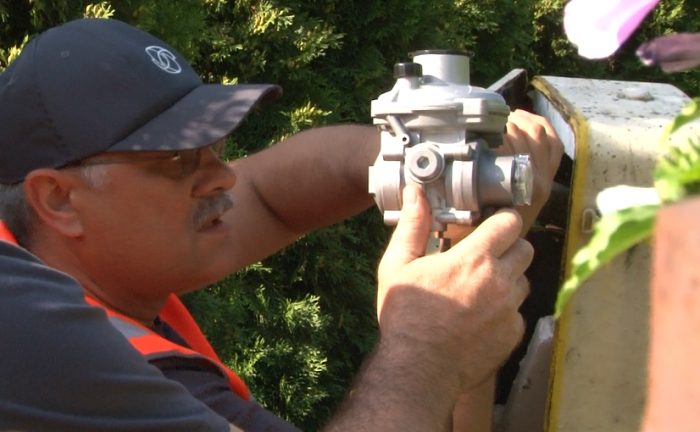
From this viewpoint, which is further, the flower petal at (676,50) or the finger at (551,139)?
the finger at (551,139)

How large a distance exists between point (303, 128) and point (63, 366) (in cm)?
198

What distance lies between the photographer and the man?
4.33 feet

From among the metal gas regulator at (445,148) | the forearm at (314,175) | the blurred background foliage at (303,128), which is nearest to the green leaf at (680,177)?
the metal gas regulator at (445,148)

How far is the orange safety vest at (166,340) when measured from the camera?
50.8 inches

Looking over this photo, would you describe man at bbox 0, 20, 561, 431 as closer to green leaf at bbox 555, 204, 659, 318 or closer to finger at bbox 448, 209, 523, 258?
finger at bbox 448, 209, 523, 258

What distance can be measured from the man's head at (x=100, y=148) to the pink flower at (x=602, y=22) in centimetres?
114

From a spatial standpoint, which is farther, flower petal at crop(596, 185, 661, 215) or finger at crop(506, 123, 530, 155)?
finger at crop(506, 123, 530, 155)

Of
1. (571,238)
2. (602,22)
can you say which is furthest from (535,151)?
(602,22)

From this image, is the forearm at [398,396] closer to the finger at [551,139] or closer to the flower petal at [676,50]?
the finger at [551,139]

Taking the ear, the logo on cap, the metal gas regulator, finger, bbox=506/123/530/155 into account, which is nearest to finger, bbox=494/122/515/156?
finger, bbox=506/123/530/155

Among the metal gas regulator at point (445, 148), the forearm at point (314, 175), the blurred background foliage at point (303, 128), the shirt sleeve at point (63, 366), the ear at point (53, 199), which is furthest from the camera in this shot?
the blurred background foliage at point (303, 128)

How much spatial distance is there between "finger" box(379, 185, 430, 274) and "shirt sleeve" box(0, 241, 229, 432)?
1.46ft

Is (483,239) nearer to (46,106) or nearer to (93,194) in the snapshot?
(93,194)

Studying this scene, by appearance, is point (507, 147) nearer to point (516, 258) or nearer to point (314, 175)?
point (516, 258)
